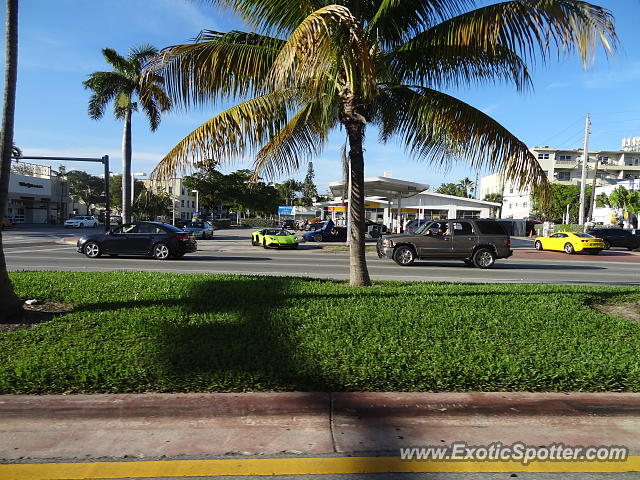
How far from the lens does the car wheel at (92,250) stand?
17.4 metres

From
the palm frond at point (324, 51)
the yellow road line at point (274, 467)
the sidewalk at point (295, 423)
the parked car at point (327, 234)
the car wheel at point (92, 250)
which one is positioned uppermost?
the palm frond at point (324, 51)

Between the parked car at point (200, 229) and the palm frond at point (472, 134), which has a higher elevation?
the palm frond at point (472, 134)

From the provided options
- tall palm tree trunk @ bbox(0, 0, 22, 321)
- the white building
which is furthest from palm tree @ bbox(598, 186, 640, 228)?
tall palm tree trunk @ bbox(0, 0, 22, 321)

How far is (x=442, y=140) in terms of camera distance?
25.3ft

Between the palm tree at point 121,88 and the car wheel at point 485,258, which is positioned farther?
the palm tree at point 121,88

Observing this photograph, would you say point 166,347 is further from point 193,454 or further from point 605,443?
point 605,443

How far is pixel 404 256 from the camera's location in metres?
17.1

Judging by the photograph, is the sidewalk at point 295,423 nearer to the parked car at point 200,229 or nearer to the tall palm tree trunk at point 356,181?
the tall palm tree trunk at point 356,181

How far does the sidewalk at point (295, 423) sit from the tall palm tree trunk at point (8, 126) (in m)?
2.26

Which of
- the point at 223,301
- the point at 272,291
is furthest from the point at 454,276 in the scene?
the point at 223,301

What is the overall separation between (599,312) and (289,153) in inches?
215

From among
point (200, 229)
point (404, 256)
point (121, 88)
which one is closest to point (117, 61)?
point (121, 88)

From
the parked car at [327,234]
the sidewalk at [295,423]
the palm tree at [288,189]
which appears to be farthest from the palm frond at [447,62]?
the palm tree at [288,189]

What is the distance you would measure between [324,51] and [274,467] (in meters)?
4.56
